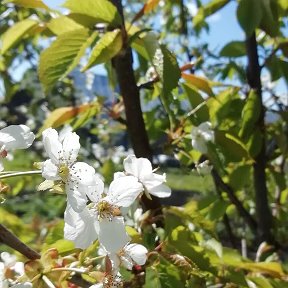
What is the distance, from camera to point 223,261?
1.10m

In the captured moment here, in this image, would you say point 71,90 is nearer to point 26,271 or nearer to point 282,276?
point 282,276

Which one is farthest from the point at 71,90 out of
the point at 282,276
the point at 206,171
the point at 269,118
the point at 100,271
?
the point at 100,271

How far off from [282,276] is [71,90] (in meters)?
2.52

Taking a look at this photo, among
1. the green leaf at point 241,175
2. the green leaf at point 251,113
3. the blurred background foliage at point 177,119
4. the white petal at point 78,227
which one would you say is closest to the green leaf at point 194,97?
the blurred background foliage at point 177,119

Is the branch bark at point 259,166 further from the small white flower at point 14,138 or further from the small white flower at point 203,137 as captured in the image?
the small white flower at point 14,138

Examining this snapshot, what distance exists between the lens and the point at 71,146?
0.80 m

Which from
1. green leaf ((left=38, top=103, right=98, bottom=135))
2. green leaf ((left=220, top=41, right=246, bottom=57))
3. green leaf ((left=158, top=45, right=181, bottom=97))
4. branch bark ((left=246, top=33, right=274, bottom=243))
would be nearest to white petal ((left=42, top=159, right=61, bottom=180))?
green leaf ((left=158, top=45, right=181, bottom=97))

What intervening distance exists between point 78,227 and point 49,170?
0.08m

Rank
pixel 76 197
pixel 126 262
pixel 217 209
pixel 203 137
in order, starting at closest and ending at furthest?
pixel 76 197 → pixel 126 262 → pixel 203 137 → pixel 217 209

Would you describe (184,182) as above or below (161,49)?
below

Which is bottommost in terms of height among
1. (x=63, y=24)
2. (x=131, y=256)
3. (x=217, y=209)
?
(x=217, y=209)

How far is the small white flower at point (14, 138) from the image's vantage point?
76 centimetres

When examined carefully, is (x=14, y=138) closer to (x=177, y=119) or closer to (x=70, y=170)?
(x=70, y=170)

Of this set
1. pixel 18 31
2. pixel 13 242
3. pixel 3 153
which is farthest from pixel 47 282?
pixel 18 31
